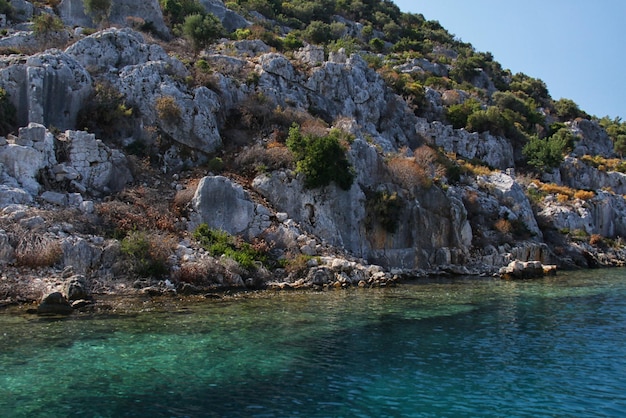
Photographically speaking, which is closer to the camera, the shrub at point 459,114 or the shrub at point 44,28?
the shrub at point 44,28

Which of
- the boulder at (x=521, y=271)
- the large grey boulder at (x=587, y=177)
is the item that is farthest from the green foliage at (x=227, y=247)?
the large grey boulder at (x=587, y=177)

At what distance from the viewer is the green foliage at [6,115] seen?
26.6 m

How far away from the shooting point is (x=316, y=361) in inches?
491

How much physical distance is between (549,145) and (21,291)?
2069 inches

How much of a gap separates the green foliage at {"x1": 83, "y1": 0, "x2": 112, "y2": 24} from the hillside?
0.55 ft

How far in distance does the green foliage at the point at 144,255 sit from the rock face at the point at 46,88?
10945 mm

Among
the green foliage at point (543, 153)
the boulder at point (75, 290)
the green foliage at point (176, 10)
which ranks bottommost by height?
the boulder at point (75, 290)

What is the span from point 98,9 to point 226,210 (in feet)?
90.5

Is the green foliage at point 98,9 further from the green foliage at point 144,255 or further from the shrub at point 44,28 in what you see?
the green foliage at point 144,255

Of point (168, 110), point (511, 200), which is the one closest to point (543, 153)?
point (511, 200)

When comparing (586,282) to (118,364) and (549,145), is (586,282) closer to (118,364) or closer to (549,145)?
(118,364)

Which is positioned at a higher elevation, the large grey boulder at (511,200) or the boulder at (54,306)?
the large grey boulder at (511,200)

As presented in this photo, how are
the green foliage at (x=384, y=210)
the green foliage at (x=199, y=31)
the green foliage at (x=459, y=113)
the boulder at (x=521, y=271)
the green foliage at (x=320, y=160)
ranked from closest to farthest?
1. the green foliage at (x=320, y=160)
2. the boulder at (x=521, y=271)
3. the green foliage at (x=384, y=210)
4. the green foliage at (x=199, y=31)
5. the green foliage at (x=459, y=113)

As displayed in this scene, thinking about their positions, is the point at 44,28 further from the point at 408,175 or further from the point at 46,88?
the point at 408,175
